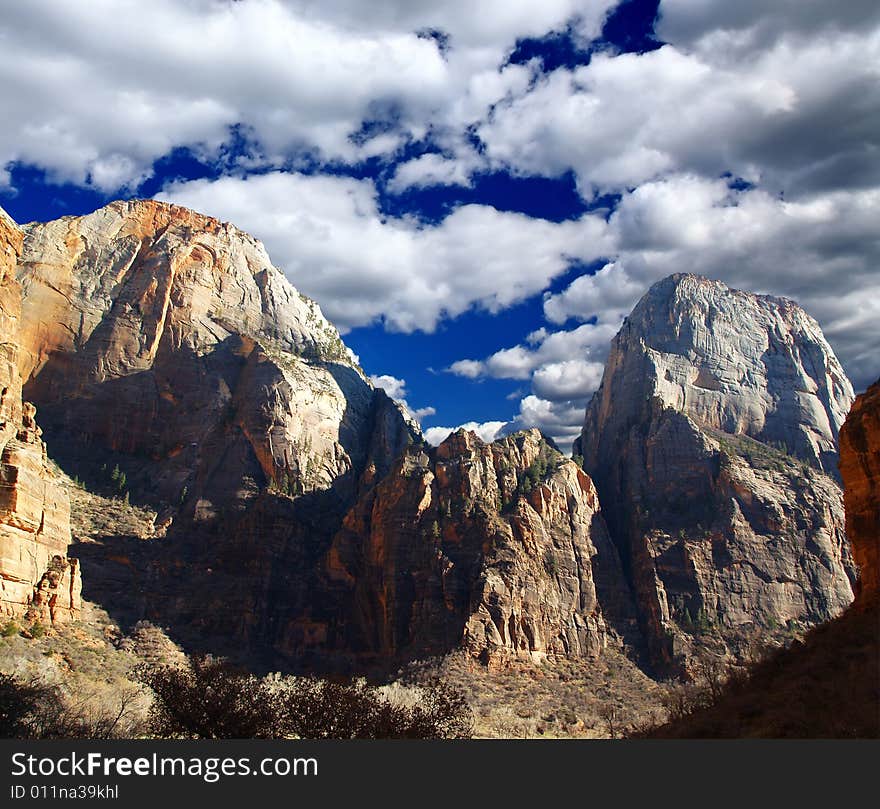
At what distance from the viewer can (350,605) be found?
363 feet

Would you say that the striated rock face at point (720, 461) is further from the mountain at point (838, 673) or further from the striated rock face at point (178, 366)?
the mountain at point (838, 673)

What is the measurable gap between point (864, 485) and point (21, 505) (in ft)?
163

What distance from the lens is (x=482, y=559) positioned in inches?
4060

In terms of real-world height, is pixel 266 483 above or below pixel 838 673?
above

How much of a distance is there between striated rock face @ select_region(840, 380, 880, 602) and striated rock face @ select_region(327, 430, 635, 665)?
5285 centimetres

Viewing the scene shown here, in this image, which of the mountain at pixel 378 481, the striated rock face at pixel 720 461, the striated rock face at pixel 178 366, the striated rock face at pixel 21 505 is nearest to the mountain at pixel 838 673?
the striated rock face at pixel 21 505

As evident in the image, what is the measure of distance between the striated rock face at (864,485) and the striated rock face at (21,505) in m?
49.1

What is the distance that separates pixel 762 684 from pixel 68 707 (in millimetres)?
34651

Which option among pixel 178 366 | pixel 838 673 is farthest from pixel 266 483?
pixel 838 673

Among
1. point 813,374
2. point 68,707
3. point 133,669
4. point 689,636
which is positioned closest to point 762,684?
point 68,707

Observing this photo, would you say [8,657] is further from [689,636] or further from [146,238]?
[146,238]

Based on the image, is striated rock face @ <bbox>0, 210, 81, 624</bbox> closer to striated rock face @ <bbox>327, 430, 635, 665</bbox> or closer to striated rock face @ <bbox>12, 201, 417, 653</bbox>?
striated rock face @ <bbox>12, 201, 417, 653</bbox>

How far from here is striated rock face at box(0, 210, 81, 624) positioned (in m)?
51.2

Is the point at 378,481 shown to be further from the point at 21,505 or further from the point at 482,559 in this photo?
the point at 21,505
